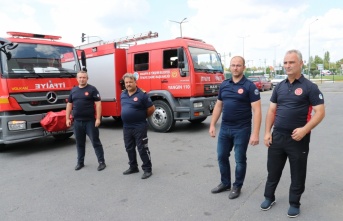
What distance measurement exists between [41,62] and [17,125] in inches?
58.8

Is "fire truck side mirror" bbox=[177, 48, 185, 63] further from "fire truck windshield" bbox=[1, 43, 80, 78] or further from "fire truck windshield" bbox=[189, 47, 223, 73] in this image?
"fire truck windshield" bbox=[1, 43, 80, 78]

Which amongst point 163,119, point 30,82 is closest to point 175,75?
point 163,119

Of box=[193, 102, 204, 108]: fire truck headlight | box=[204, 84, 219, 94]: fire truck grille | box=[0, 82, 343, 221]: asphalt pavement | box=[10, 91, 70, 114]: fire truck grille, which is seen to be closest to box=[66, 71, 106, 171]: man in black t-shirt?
box=[0, 82, 343, 221]: asphalt pavement

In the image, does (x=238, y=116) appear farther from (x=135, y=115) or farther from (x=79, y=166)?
(x=79, y=166)

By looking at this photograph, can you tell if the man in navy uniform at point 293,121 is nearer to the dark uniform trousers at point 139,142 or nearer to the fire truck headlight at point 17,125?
A: the dark uniform trousers at point 139,142

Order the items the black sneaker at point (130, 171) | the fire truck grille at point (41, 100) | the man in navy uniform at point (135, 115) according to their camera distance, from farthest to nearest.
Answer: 1. the fire truck grille at point (41, 100)
2. the black sneaker at point (130, 171)
3. the man in navy uniform at point (135, 115)

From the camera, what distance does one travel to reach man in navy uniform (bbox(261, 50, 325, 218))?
2.85 meters

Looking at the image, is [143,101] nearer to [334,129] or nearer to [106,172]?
[106,172]

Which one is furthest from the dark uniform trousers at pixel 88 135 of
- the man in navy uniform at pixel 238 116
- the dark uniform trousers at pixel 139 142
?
the man in navy uniform at pixel 238 116

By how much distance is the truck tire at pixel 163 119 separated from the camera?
7996 mm

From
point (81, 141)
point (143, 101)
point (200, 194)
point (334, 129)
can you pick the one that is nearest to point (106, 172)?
point (81, 141)

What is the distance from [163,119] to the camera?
8117mm

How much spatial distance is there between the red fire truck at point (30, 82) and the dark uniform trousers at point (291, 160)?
4785 millimetres

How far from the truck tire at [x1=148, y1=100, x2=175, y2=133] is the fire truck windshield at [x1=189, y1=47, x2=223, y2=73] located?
4.51 feet
